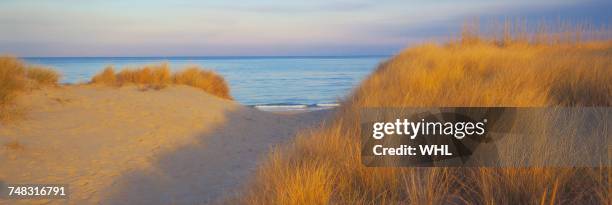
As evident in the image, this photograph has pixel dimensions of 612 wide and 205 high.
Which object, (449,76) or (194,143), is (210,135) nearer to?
(194,143)

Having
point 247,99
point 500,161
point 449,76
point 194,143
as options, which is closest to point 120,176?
point 194,143

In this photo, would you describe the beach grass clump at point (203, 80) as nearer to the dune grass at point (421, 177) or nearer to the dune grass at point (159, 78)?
the dune grass at point (159, 78)

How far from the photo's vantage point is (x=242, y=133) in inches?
331

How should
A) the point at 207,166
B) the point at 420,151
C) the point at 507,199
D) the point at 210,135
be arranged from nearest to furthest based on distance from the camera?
1. the point at 507,199
2. the point at 420,151
3. the point at 207,166
4. the point at 210,135

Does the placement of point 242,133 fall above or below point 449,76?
below

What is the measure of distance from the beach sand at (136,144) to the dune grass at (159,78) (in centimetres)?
208

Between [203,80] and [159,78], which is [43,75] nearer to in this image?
[159,78]

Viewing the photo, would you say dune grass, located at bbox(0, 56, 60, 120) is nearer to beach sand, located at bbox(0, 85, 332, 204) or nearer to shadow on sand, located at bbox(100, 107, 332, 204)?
beach sand, located at bbox(0, 85, 332, 204)

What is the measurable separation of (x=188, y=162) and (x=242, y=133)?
231 cm

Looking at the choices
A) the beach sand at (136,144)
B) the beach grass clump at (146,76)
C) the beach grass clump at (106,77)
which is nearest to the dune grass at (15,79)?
the beach sand at (136,144)

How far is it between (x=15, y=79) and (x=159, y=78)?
4.54m

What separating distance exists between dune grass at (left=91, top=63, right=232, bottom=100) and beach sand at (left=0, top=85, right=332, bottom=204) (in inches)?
81.8

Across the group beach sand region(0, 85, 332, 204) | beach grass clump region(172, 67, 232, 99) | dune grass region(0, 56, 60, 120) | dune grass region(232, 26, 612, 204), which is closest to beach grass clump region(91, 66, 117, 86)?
dune grass region(0, 56, 60, 120)

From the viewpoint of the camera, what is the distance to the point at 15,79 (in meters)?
9.30
